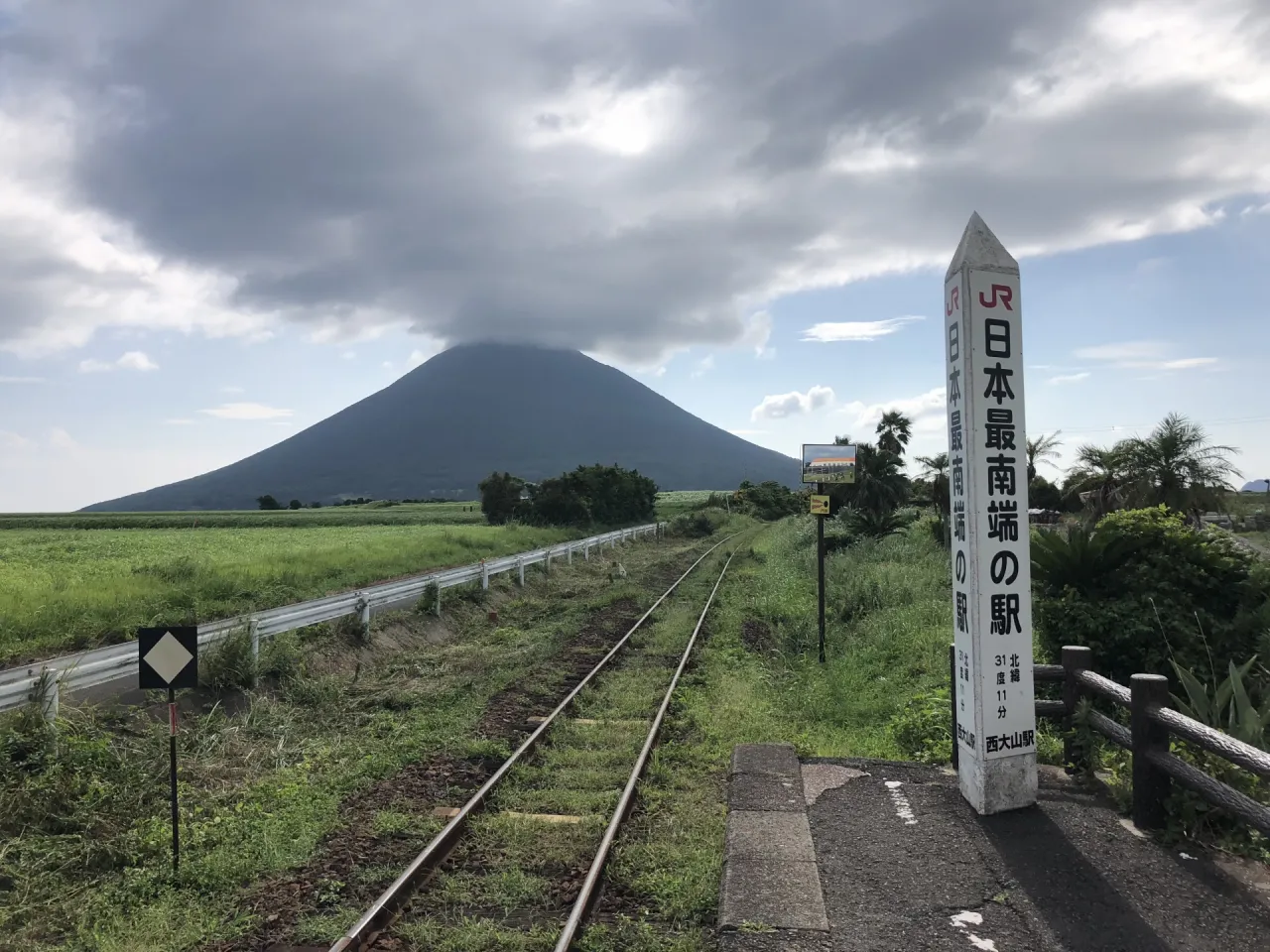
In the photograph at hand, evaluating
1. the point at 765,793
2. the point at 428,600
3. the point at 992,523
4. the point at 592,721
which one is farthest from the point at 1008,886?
the point at 428,600

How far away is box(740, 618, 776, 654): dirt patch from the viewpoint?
12.3m

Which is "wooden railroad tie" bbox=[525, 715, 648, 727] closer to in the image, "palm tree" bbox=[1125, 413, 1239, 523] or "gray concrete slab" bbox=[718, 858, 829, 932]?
"gray concrete slab" bbox=[718, 858, 829, 932]

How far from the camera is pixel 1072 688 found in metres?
5.73

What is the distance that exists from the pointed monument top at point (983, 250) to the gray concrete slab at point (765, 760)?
3848mm

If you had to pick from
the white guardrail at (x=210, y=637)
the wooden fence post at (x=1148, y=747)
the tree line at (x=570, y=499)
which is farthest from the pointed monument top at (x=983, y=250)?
the tree line at (x=570, y=499)

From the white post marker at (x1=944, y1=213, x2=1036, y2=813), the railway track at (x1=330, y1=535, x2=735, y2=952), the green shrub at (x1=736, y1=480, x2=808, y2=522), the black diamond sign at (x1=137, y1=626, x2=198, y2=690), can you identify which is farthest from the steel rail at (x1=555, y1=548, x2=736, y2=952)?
the green shrub at (x1=736, y1=480, x2=808, y2=522)

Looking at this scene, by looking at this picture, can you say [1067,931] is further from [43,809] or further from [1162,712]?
[43,809]

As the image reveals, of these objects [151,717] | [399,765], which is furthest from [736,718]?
[151,717]

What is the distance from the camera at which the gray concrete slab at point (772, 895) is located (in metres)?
3.98

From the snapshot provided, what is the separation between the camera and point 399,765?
7016mm

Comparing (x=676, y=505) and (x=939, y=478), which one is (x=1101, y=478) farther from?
(x=676, y=505)

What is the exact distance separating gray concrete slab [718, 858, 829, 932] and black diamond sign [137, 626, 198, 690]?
377cm

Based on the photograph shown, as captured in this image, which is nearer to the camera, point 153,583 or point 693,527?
point 153,583

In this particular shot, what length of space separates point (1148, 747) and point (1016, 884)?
1.20 meters
